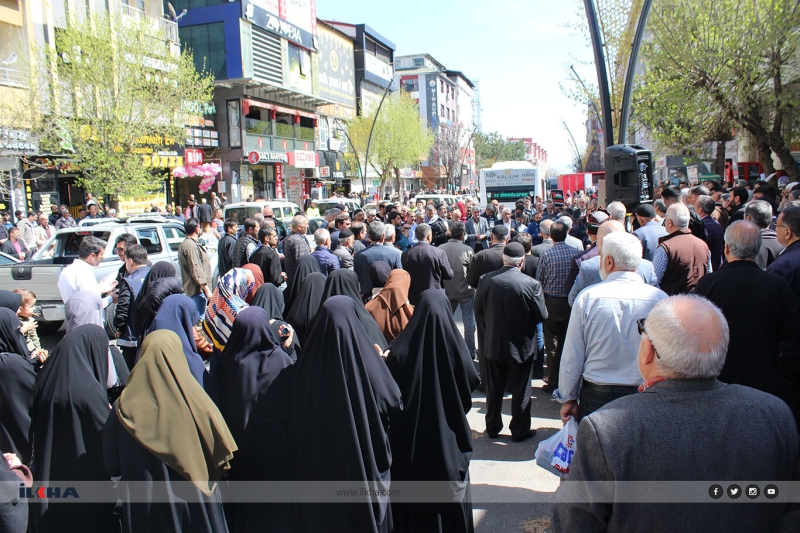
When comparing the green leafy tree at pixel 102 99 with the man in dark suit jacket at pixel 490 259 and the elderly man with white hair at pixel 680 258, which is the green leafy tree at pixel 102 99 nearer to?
the man in dark suit jacket at pixel 490 259

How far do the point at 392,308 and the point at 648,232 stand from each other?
135 inches

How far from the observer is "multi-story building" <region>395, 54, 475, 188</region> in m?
71.8

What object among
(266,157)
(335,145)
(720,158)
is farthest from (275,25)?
(720,158)

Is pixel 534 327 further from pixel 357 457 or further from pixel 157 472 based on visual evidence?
pixel 157 472

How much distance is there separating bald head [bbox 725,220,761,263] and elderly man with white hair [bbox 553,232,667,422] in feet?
2.67

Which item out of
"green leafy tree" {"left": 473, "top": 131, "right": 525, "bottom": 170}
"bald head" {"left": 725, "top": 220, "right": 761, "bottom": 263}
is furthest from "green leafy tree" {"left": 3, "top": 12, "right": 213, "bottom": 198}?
"green leafy tree" {"left": 473, "top": 131, "right": 525, "bottom": 170}

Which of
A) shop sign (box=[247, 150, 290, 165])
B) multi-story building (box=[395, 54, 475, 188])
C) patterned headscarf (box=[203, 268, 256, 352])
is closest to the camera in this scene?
patterned headscarf (box=[203, 268, 256, 352])

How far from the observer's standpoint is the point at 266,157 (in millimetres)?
36375

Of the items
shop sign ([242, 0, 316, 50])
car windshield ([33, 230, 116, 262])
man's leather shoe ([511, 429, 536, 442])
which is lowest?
man's leather shoe ([511, 429, 536, 442])

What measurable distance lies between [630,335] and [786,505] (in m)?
1.63

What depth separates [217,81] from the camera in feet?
108

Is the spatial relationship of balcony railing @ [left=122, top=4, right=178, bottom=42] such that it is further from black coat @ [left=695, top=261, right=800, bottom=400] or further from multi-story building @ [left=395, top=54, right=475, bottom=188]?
multi-story building @ [left=395, top=54, right=475, bottom=188]

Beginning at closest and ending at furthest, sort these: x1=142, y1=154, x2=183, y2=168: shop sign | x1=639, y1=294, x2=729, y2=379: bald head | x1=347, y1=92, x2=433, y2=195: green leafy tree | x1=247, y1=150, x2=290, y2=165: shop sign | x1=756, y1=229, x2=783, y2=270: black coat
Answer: x1=639, y1=294, x2=729, y2=379: bald head < x1=756, y1=229, x2=783, y2=270: black coat < x1=142, y1=154, x2=183, y2=168: shop sign < x1=247, y1=150, x2=290, y2=165: shop sign < x1=347, y1=92, x2=433, y2=195: green leafy tree

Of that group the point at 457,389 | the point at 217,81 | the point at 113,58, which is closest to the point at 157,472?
the point at 457,389
